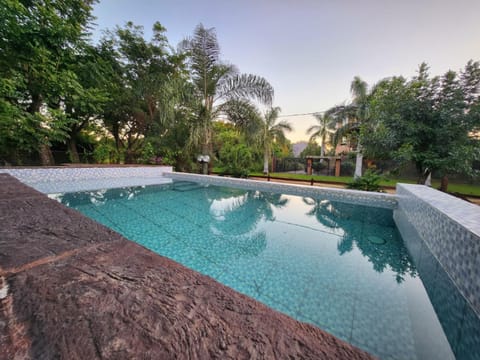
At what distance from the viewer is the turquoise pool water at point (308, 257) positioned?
67.5 inches

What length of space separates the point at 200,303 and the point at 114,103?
12957mm

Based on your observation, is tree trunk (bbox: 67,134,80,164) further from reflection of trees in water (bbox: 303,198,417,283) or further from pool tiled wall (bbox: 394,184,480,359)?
pool tiled wall (bbox: 394,184,480,359)

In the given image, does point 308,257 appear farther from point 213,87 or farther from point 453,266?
point 213,87

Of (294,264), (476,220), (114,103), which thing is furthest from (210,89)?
(476,220)

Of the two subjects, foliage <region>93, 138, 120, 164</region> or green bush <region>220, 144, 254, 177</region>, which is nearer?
green bush <region>220, 144, 254, 177</region>

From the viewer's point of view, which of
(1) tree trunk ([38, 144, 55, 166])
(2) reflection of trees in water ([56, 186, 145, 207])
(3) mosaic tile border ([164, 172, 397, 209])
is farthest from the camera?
(1) tree trunk ([38, 144, 55, 166])

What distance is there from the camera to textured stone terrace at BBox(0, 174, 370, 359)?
45 centimetres

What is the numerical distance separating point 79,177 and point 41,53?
4720 mm

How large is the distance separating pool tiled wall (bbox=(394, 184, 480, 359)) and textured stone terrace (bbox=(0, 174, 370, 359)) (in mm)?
2114

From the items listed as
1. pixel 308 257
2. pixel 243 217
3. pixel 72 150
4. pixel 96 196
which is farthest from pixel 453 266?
pixel 72 150

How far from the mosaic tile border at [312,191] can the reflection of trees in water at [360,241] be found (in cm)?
39

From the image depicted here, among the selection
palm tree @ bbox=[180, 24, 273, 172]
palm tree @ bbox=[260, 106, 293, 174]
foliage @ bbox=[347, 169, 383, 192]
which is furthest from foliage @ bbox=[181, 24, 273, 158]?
palm tree @ bbox=[260, 106, 293, 174]

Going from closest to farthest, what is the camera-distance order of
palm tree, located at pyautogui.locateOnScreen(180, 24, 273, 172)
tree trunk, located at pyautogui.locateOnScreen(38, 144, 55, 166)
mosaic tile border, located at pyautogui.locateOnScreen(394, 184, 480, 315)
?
mosaic tile border, located at pyautogui.locateOnScreen(394, 184, 480, 315) → palm tree, located at pyautogui.locateOnScreen(180, 24, 273, 172) → tree trunk, located at pyautogui.locateOnScreen(38, 144, 55, 166)

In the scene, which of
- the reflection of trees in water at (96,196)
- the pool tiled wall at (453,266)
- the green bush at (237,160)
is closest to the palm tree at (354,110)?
the green bush at (237,160)
